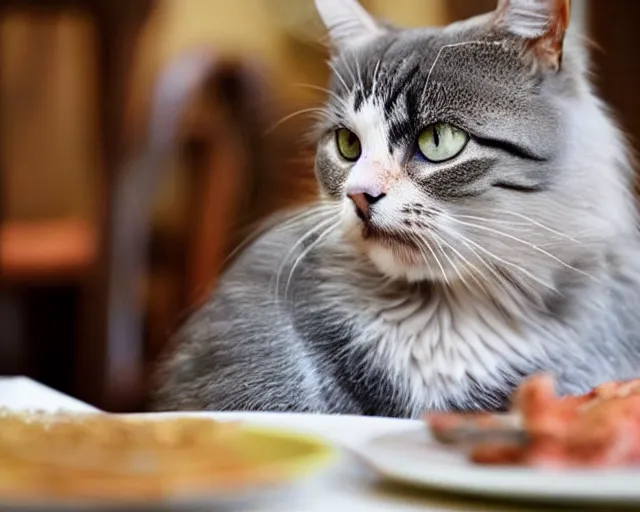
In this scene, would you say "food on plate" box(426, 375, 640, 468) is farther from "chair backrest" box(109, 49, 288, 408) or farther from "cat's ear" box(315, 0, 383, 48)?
"chair backrest" box(109, 49, 288, 408)

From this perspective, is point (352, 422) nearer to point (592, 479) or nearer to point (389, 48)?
point (592, 479)

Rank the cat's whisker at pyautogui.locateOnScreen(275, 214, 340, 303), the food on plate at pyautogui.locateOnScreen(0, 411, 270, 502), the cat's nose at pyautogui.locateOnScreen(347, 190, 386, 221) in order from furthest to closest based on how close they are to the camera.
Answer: the cat's whisker at pyautogui.locateOnScreen(275, 214, 340, 303)
the cat's nose at pyautogui.locateOnScreen(347, 190, 386, 221)
the food on plate at pyautogui.locateOnScreen(0, 411, 270, 502)

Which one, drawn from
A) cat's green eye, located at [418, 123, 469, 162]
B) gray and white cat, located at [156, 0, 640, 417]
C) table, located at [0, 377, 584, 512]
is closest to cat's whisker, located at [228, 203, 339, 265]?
gray and white cat, located at [156, 0, 640, 417]

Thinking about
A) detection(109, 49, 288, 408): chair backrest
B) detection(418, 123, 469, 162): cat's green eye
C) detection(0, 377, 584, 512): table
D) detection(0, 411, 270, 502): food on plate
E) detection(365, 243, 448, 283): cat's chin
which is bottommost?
detection(109, 49, 288, 408): chair backrest

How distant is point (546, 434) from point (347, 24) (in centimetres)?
64

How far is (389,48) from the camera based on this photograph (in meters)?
1.00

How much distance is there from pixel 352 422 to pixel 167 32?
239 centimetres

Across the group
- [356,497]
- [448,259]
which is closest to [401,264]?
[448,259]

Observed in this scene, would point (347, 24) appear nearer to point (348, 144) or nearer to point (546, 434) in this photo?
point (348, 144)

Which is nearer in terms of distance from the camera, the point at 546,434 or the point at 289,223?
the point at 546,434

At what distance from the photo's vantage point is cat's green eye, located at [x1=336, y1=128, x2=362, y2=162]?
38.6 inches

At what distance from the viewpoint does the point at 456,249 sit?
0.90 m

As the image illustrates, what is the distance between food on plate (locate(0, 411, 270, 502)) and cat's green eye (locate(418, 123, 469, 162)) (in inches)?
15.8

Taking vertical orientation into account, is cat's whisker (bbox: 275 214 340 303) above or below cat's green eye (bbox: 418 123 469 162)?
below
